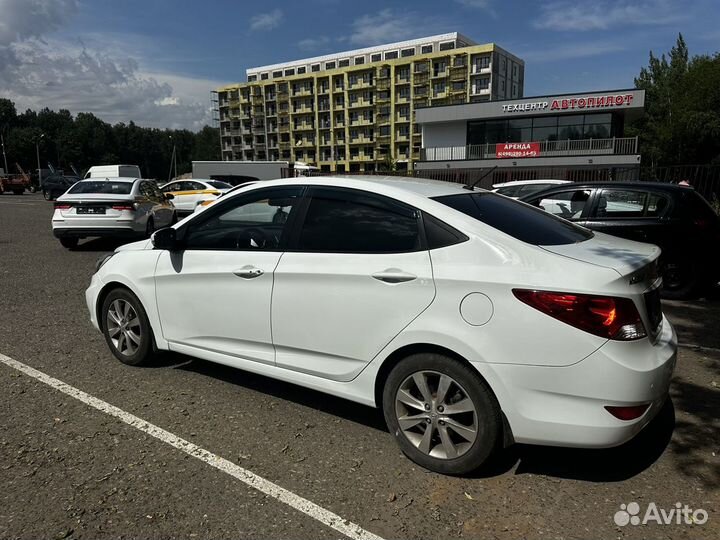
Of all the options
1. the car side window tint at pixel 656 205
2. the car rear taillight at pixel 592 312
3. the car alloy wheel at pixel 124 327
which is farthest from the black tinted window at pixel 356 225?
the car side window tint at pixel 656 205

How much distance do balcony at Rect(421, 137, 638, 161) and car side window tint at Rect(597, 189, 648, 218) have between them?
34.6 m

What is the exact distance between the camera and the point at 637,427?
2.64 meters

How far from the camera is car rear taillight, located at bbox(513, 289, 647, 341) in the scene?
8.26 feet

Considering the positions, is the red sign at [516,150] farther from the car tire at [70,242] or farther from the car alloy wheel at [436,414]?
the car alloy wheel at [436,414]

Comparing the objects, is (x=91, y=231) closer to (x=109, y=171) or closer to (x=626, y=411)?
(x=626, y=411)

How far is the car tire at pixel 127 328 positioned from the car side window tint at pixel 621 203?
587 cm

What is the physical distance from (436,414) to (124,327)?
115 inches

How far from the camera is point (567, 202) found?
7492mm

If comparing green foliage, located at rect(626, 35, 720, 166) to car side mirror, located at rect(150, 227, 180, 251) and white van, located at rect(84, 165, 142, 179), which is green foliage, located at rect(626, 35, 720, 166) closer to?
white van, located at rect(84, 165, 142, 179)

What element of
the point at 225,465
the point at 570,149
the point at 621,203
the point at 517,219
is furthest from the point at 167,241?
the point at 570,149

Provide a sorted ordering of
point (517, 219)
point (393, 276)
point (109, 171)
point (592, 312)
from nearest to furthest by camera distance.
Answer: point (592, 312) < point (393, 276) < point (517, 219) < point (109, 171)

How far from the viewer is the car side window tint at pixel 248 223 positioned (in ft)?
11.9

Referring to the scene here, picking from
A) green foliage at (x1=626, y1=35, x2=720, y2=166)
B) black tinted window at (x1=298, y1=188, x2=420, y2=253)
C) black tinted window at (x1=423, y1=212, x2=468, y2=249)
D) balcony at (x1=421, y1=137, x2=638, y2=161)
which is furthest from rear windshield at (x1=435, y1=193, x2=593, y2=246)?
green foliage at (x1=626, y1=35, x2=720, y2=166)

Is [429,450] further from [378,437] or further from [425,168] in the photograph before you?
[425,168]
